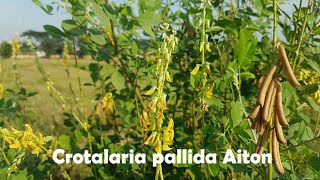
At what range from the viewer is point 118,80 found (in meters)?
2.03

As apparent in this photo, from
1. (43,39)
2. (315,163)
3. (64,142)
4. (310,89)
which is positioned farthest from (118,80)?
(43,39)

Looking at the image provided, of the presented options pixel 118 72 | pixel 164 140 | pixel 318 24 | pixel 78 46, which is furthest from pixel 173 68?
pixel 164 140

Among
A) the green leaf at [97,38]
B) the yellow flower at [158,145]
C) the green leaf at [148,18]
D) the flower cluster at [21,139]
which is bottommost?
the flower cluster at [21,139]

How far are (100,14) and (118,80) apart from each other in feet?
1.26

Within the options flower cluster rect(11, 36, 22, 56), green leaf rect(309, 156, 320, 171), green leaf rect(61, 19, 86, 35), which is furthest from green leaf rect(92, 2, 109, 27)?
flower cluster rect(11, 36, 22, 56)

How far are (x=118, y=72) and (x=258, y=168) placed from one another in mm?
821

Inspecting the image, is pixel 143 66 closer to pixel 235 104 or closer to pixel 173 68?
pixel 173 68

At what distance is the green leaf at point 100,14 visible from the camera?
171cm

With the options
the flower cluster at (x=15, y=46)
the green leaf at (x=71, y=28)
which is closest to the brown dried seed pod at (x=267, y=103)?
the green leaf at (x=71, y=28)

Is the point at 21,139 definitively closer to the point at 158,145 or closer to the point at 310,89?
the point at 158,145

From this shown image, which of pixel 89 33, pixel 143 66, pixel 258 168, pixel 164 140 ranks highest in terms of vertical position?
pixel 89 33

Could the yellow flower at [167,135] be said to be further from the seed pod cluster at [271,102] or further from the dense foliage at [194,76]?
the seed pod cluster at [271,102]

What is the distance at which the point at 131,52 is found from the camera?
7.19ft

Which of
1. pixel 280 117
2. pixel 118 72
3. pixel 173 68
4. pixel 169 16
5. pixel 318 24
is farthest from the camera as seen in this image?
pixel 169 16
